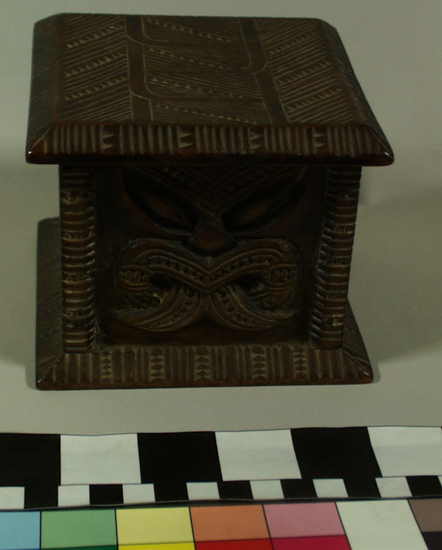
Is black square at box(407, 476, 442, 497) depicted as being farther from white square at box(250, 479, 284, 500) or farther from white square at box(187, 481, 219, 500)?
white square at box(187, 481, 219, 500)

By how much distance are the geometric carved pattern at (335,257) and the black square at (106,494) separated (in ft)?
1.73

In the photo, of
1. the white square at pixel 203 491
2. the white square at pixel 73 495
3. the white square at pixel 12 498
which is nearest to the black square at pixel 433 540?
the white square at pixel 203 491

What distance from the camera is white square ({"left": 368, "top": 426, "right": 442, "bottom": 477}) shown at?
6.57 feet

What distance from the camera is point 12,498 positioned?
1881 millimetres

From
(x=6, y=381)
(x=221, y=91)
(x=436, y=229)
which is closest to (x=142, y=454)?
(x=6, y=381)

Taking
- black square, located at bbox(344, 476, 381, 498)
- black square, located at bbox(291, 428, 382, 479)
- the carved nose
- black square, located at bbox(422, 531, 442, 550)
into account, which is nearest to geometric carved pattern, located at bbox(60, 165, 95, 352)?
the carved nose

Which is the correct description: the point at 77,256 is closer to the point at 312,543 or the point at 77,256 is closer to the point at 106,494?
the point at 106,494

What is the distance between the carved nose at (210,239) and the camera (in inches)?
82.4

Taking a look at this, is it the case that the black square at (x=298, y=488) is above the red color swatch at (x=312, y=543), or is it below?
below

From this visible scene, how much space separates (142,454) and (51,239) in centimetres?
75

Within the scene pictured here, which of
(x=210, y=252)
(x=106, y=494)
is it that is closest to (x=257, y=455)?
(x=106, y=494)

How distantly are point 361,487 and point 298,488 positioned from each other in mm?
109

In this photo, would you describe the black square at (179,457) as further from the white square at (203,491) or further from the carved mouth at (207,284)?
the carved mouth at (207,284)

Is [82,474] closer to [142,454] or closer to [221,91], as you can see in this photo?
[142,454]
